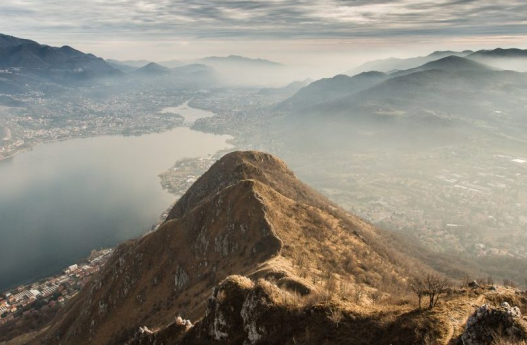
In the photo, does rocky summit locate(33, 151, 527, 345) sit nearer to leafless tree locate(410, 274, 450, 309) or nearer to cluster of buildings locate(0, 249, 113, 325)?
leafless tree locate(410, 274, 450, 309)

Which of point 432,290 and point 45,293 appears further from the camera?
point 45,293

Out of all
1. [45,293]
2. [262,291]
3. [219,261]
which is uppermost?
A: [262,291]

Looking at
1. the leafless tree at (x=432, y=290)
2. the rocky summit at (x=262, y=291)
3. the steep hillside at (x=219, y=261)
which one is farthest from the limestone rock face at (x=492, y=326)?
the steep hillside at (x=219, y=261)

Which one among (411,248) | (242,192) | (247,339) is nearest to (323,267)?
(242,192)

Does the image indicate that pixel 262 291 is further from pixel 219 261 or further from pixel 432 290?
pixel 219 261

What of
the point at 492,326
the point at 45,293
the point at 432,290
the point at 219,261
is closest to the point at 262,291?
the point at 432,290

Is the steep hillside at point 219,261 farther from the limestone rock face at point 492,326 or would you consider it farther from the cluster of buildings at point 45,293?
the cluster of buildings at point 45,293

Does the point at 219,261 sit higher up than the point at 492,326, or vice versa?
the point at 492,326

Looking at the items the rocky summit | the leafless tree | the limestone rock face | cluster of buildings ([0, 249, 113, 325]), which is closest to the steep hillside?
the rocky summit
